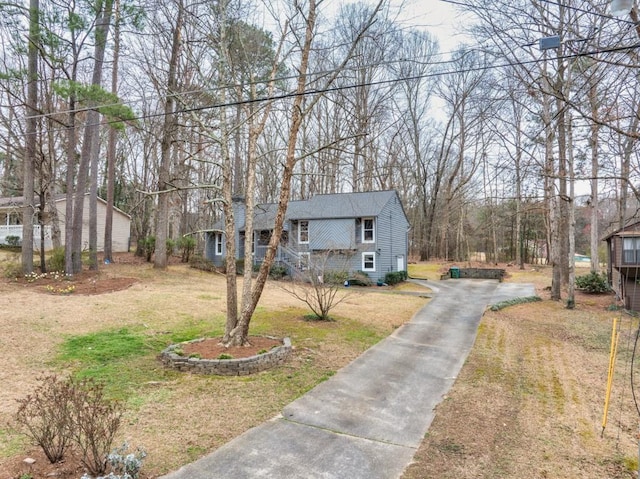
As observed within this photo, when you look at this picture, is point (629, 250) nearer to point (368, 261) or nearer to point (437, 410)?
point (368, 261)

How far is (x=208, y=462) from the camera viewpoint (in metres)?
4.14

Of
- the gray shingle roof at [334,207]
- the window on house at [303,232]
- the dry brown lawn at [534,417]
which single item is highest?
the gray shingle roof at [334,207]

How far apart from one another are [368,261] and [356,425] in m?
18.5

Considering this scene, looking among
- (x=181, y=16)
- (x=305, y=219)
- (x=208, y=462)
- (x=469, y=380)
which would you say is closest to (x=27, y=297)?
(x=181, y=16)

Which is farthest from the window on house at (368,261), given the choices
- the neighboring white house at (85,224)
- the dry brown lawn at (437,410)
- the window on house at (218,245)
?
the neighboring white house at (85,224)

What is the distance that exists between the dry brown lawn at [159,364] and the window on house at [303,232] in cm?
860

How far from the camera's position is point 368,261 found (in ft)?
77.2

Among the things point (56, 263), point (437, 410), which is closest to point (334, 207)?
point (56, 263)

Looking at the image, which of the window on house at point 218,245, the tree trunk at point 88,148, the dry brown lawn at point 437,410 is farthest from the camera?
the window on house at point 218,245

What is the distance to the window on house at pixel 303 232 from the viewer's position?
25328 mm

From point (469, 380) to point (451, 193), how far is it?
107 ft

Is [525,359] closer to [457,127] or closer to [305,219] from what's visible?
[305,219]

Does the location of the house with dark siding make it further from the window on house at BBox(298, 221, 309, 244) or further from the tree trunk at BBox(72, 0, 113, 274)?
the tree trunk at BBox(72, 0, 113, 274)

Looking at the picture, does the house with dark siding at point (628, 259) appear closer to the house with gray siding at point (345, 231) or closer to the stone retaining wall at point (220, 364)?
the house with gray siding at point (345, 231)
